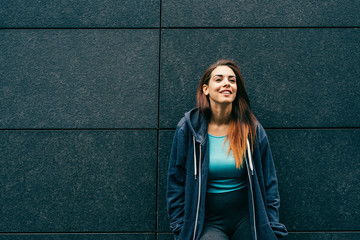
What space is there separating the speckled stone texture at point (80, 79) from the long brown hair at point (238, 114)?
0.76 metres

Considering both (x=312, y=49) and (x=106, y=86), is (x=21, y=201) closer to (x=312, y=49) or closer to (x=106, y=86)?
(x=106, y=86)

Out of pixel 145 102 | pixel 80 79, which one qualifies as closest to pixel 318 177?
pixel 145 102

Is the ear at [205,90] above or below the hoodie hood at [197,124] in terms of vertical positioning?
above

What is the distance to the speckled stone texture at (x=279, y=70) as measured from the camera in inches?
113

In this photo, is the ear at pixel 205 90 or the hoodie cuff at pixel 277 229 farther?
the ear at pixel 205 90

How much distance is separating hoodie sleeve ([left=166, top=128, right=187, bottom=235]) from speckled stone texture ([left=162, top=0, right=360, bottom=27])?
1465mm

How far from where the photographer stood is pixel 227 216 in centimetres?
207

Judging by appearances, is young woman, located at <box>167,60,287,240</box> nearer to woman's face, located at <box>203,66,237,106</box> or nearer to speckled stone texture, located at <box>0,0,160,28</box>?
woman's face, located at <box>203,66,237,106</box>

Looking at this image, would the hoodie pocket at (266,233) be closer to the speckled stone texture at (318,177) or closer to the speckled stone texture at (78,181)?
the speckled stone texture at (318,177)

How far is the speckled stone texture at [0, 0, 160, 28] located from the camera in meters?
2.98

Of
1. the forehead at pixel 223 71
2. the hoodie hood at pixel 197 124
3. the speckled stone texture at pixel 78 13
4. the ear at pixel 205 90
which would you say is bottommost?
the hoodie hood at pixel 197 124

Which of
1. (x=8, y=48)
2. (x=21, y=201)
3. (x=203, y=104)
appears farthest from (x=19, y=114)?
(x=203, y=104)

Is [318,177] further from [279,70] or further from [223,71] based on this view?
[223,71]

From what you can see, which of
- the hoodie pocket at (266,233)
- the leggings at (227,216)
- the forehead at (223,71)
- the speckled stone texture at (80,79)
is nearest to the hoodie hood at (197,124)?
the forehead at (223,71)
